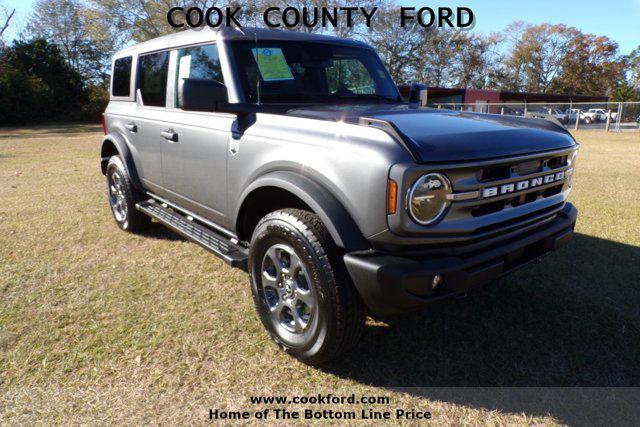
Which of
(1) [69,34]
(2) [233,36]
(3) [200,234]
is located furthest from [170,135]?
(1) [69,34]

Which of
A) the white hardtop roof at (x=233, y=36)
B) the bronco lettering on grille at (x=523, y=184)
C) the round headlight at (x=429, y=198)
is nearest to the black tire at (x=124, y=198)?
the white hardtop roof at (x=233, y=36)

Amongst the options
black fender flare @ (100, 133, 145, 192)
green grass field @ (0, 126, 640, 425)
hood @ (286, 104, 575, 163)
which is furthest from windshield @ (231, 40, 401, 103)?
black fender flare @ (100, 133, 145, 192)

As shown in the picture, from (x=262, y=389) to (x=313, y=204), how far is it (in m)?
1.04

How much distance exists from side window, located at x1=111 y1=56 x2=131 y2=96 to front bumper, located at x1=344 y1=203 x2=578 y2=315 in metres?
3.62

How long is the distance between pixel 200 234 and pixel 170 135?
86 cm

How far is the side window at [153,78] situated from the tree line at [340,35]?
6074 mm

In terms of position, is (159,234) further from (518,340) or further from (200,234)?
(518,340)

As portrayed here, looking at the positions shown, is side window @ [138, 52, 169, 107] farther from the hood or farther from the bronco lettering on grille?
the bronco lettering on grille

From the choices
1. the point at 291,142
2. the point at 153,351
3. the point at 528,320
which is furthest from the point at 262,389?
the point at 528,320

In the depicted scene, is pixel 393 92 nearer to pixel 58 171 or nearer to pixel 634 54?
pixel 58 171

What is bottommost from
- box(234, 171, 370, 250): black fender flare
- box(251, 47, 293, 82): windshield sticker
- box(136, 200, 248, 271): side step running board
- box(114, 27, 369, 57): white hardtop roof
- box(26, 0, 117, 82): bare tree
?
box(136, 200, 248, 271): side step running board

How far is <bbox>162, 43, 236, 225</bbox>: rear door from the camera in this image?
3152 mm

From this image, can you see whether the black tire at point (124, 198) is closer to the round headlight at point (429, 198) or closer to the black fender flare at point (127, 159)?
the black fender flare at point (127, 159)

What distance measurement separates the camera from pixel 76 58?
45.7 metres
